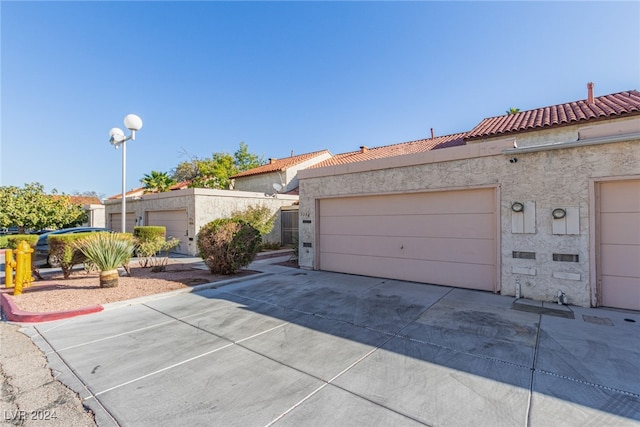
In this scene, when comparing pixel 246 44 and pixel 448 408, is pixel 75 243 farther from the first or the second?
pixel 246 44

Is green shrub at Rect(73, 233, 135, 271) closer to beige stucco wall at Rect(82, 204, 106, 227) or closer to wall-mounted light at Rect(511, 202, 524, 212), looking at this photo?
wall-mounted light at Rect(511, 202, 524, 212)

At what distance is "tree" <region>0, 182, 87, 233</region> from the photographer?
65.8 ft

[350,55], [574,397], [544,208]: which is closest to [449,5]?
[350,55]

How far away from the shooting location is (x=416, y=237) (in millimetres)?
7820

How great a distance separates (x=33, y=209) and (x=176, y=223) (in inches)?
570

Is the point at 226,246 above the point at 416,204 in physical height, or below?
Result: below

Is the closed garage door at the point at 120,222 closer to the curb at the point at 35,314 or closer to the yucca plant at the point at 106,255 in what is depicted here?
the yucca plant at the point at 106,255

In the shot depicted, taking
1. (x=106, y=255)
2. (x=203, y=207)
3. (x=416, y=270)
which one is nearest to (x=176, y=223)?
(x=203, y=207)

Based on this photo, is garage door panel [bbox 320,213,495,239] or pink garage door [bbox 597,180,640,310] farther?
garage door panel [bbox 320,213,495,239]

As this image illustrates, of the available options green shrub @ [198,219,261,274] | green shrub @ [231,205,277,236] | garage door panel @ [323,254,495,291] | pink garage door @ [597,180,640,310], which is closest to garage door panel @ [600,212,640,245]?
pink garage door @ [597,180,640,310]

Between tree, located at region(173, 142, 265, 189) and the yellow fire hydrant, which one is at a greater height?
tree, located at region(173, 142, 265, 189)

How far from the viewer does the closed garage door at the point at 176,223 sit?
48.4 ft

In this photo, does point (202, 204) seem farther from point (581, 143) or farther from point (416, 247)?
point (581, 143)

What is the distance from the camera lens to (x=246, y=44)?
508 inches
